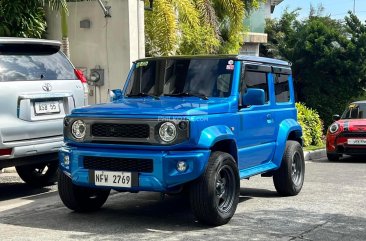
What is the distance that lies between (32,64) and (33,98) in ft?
1.87

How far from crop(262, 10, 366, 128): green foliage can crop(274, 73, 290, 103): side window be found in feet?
50.9

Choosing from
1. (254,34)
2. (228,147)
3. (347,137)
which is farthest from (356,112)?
(254,34)

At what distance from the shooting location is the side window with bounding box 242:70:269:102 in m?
7.19

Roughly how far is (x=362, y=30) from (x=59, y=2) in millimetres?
16474

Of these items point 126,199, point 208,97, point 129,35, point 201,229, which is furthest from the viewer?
point 129,35

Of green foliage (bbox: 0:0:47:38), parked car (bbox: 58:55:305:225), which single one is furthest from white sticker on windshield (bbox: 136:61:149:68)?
green foliage (bbox: 0:0:47:38)

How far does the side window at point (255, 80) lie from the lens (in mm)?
7191

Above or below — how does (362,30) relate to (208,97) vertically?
above

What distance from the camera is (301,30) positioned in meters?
24.7

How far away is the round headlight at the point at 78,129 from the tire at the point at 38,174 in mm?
2596

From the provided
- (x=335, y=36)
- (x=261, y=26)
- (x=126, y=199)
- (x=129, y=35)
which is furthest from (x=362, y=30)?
(x=126, y=199)

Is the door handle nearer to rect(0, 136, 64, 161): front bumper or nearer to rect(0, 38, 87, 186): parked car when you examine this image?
rect(0, 38, 87, 186): parked car

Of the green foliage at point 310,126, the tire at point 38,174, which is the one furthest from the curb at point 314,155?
the tire at point 38,174

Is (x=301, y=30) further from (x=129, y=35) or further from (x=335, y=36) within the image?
(x=129, y=35)
